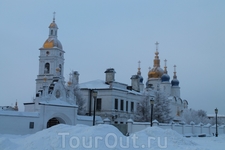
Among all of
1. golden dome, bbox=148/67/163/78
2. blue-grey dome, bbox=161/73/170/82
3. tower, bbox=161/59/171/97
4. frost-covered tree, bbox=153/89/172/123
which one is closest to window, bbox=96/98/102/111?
frost-covered tree, bbox=153/89/172/123

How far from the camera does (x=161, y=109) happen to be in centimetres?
4541

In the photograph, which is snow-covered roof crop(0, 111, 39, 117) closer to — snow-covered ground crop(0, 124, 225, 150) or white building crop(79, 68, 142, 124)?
snow-covered ground crop(0, 124, 225, 150)

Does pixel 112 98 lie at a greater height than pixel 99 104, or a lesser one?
greater

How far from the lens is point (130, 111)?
49.2m

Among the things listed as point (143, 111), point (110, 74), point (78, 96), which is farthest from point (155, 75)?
point (78, 96)

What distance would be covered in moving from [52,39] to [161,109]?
2691 cm

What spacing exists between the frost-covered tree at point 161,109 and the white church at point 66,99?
3.38m

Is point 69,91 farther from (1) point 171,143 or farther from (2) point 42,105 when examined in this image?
(1) point 171,143

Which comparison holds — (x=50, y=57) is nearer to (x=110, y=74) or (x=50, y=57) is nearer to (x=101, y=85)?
(x=110, y=74)

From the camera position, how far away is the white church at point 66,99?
29641 mm

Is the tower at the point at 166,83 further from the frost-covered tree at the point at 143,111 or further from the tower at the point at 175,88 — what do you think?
the frost-covered tree at the point at 143,111

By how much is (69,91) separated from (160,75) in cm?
4284

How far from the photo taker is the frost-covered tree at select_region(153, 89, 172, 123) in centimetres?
4432

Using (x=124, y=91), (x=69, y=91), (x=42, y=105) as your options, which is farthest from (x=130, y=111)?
(x=42, y=105)
